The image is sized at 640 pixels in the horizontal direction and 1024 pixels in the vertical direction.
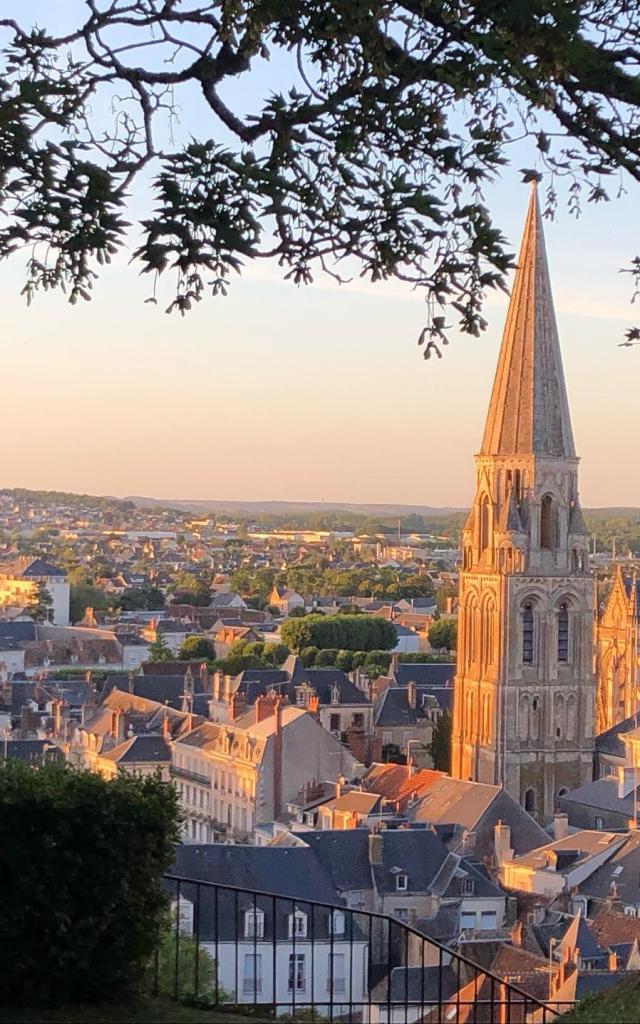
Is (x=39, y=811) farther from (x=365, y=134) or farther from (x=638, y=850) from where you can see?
(x=638, y=850)

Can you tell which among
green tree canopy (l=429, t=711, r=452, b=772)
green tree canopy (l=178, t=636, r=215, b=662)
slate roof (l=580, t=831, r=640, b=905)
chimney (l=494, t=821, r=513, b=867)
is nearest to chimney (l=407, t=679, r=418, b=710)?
green tree canopy (l=429, t=711, r=452, b=772)

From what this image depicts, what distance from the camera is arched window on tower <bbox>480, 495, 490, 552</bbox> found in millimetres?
61719

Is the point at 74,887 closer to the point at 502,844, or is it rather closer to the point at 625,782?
the point at 502,844

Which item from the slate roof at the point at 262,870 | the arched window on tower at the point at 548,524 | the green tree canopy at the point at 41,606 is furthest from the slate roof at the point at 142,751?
the green tree canopy at the point at 41,606

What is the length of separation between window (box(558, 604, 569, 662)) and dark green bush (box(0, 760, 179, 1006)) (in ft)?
166

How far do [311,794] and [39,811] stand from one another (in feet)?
129

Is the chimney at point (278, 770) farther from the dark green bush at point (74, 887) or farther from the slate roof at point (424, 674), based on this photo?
the dark green bush at point (74, 887)

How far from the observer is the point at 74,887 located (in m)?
11.3

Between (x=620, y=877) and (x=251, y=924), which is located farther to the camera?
(x=620, y=877)

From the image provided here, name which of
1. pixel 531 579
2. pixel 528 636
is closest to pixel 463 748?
pixel 528 636

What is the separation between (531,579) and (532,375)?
6.95 metres

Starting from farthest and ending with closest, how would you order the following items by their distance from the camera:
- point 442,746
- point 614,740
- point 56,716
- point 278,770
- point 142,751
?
point 442,746, point 56,716, point 614,740, point 142,751, point 278,770

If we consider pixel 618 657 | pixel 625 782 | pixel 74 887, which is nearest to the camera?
pixel 74 887

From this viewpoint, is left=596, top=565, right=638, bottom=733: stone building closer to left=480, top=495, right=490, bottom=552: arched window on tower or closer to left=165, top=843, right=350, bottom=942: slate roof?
left=480, top=495, right=490, bottom=552: arched window on tower
